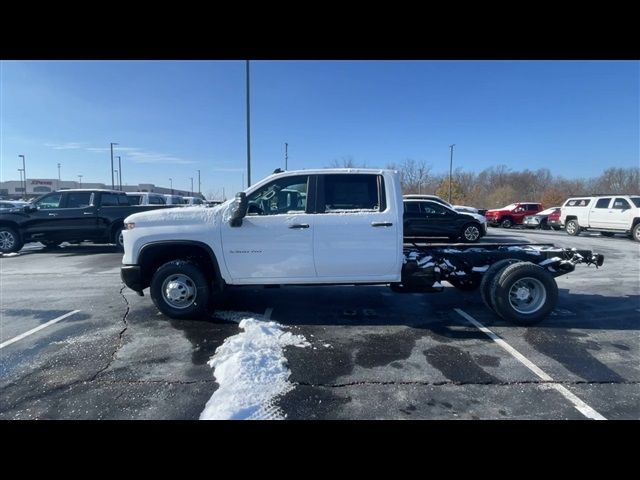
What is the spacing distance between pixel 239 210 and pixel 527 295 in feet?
14.1

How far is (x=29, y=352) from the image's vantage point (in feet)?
12.7

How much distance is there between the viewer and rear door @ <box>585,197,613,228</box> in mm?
15875

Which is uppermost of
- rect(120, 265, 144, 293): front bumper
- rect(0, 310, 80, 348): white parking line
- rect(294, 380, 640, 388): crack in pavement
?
rect(120, 265, 144, 293): front bumper

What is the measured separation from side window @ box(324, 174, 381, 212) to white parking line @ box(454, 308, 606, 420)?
2.23m

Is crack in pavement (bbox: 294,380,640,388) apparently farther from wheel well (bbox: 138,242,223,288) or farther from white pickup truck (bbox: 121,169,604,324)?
wheel well (bbox: 138,242,223,288)

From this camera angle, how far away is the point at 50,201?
11.2 metres

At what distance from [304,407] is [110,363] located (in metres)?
2.35

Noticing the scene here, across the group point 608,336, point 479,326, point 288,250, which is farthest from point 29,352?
point 608,336

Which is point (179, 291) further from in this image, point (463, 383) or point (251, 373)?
point (463, 383)

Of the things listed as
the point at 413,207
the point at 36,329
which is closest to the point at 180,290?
the point at 36,329

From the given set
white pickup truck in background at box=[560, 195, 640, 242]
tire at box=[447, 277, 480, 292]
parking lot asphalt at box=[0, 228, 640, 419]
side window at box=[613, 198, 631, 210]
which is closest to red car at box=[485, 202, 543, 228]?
white pickup truck in background at box=[560, 195, 640, 242]

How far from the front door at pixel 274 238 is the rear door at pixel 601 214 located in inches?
720

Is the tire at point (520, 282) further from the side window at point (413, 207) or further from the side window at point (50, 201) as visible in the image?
the side window at point (50, 201)

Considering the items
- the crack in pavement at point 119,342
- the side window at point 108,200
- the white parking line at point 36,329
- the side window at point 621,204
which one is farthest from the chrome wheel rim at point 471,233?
the side window at point 108,200
